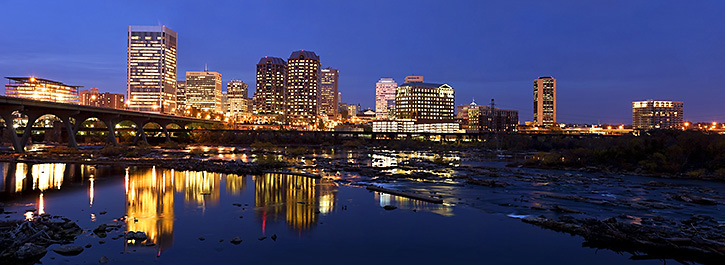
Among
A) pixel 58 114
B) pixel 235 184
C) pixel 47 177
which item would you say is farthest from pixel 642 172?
pixel 58 114

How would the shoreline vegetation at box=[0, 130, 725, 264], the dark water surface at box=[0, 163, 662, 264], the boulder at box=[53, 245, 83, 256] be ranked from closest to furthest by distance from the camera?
the boulder at box=[53, 245, 83, 256], the dark water surface at box=[0, 163, 662, 264], the shoreline vegetation at box=[0, 130, 725, 264]

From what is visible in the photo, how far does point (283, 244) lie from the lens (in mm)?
19469

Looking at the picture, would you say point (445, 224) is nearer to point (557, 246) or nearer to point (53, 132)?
point (557, 246)

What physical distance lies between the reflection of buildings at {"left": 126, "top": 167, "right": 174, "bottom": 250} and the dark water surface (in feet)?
0.22

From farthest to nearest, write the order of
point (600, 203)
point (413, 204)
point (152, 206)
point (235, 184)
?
point (235, 184) → point (413, 204) → point (600, 203) → point (152, 206)

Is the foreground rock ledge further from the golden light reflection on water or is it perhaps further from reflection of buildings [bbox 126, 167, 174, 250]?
the golden light reflection on water

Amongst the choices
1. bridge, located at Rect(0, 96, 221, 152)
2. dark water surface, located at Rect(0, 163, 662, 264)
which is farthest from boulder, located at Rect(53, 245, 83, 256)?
bridge, located at Rect(0, 96, 221, 152)

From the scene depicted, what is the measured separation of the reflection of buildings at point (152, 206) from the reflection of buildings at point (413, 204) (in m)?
13.6

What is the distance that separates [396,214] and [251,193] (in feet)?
41.6

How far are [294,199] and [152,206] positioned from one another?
360 inches

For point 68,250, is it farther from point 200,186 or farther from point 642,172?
point 642,172

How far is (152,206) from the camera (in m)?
27.3

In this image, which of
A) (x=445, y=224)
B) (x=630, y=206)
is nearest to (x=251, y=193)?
(x=445, y=224)

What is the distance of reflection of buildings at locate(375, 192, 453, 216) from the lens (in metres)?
27.2
